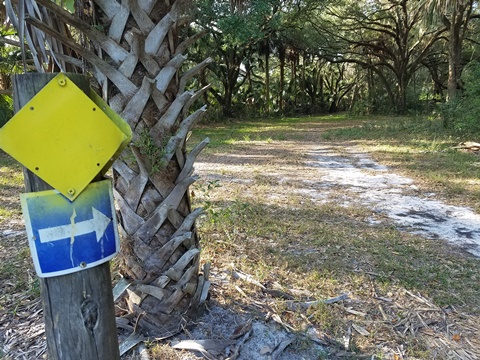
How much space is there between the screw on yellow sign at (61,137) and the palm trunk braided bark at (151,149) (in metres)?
0.62

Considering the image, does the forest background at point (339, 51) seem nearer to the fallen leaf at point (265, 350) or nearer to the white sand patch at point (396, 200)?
the white sand patch at point (396, 200)

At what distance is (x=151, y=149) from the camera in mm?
1514

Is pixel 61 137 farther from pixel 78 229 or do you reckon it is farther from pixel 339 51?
pixel 339 51

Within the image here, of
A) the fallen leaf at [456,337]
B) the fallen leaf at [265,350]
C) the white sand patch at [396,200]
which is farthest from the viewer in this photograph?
the white sand patch at [396,200]

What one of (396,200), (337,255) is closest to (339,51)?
(396,200)

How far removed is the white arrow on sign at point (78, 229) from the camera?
2.58 ft

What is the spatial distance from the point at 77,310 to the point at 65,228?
8.2 inches

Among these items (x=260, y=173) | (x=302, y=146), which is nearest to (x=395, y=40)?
(x=302, y=146)

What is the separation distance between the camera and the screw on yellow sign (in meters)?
0.76

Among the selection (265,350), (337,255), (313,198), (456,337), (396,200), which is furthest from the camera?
(313,198)

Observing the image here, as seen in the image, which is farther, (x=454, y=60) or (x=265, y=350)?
(x=454, y=60)

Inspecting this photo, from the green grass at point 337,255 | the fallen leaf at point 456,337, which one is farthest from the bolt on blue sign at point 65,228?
the fallen leaf at point 456,337

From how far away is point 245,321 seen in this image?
192cm

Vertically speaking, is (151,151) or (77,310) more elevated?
(151,151)
